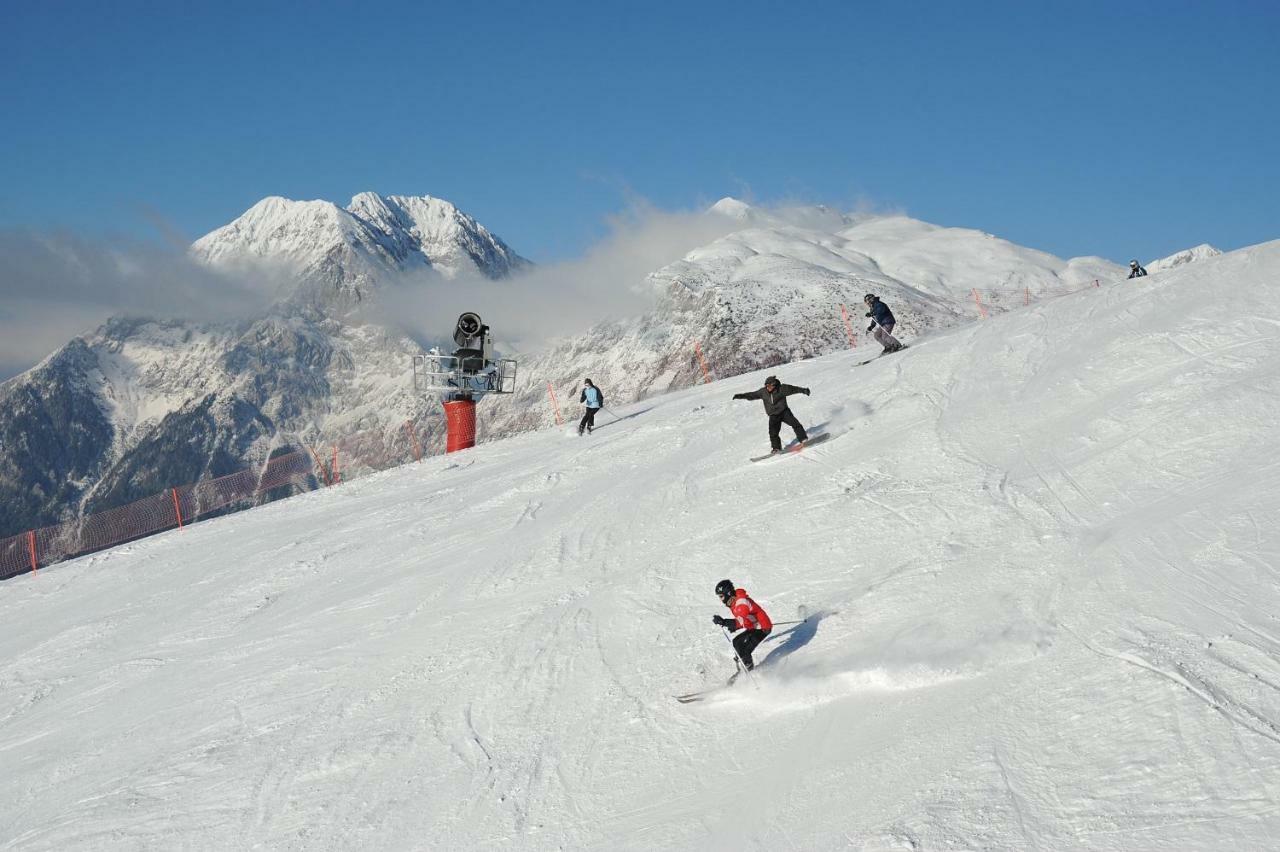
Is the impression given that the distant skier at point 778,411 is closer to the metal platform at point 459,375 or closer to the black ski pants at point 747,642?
the black ski pants at point 747,642

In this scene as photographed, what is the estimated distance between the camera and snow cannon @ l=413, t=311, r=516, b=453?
112 feet

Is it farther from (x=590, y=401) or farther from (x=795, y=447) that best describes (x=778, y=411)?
(x=590, y=401)

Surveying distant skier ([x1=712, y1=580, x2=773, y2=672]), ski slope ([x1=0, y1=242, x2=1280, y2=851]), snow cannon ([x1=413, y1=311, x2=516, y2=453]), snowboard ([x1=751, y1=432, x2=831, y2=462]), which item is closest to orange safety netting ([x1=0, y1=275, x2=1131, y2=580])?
snow cannon ([x1=413, y1=311, x2=516, y2=453])

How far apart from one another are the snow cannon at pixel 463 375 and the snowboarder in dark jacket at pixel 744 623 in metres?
24.9

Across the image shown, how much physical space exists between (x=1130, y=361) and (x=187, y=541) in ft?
66.9

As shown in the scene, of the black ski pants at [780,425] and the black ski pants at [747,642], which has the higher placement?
the black ski pants at [780,425]

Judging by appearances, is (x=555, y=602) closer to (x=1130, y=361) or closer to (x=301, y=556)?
(x=301, y=556)

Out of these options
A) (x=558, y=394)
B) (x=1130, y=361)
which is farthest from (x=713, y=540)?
(x=558, y=394)

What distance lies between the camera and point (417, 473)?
2494 cm

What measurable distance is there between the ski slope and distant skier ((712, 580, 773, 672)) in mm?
313

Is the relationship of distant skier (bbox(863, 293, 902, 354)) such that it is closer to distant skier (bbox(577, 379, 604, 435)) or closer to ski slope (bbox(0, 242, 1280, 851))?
ski slope (bbox(0, 242, 1280, 851))

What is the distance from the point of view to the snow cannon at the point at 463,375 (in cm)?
3409

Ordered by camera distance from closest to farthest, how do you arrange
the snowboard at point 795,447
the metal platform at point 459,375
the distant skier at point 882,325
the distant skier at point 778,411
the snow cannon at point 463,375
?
the distant skier at point 778,411 → the snowboard at point 795,447 → the distant skier at point 882,325 → the snow cannon at point 463,375 → the metal platform at point 459,375

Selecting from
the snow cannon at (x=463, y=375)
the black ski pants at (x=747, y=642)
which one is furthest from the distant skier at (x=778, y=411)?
the snow cannon at (x=463, y=375)
